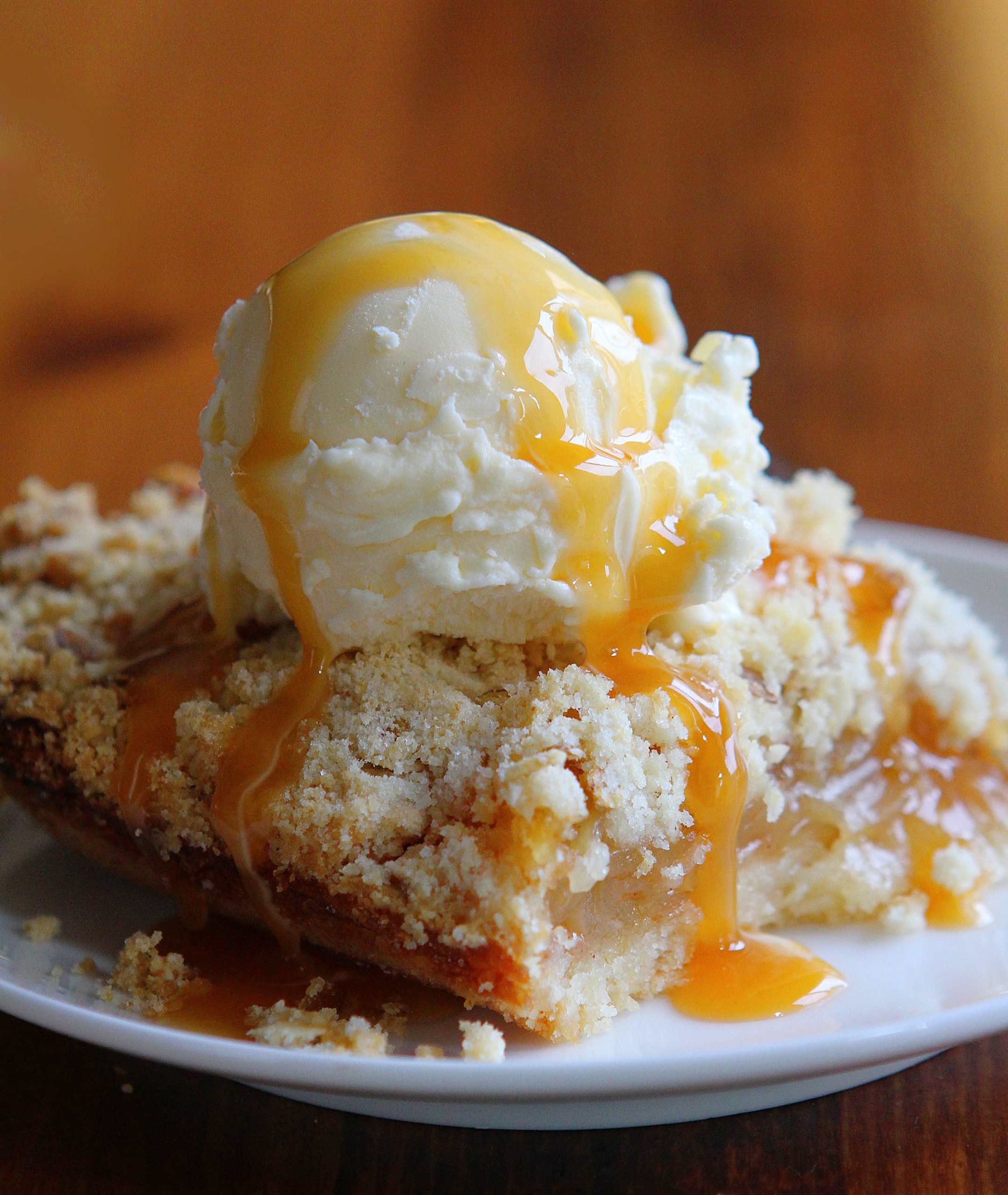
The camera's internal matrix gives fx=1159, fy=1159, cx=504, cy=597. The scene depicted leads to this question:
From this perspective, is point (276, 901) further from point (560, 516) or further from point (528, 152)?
point (528, 152)

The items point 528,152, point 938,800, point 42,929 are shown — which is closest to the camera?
point 42,929

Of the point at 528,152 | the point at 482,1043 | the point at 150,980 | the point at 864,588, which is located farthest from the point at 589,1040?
the point at 528,152

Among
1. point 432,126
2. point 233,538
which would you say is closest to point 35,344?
point 432,126

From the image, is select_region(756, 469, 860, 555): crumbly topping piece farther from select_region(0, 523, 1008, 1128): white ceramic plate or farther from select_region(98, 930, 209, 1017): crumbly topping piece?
select_region(98, 930, 209, 1017): crumbly topping piece

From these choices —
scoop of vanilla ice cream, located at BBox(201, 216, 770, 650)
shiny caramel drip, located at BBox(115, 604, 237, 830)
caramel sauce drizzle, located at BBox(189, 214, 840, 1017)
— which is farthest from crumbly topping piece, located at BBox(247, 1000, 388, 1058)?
scoop of vanilla ice cream, located at BBox(201, 216, 770, 650)

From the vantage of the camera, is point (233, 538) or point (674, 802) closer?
point (674, 802)

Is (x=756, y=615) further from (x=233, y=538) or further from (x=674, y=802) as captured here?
(x=233, y=538)

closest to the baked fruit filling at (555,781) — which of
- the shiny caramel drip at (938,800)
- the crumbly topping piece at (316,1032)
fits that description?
the shiny caramel drip at (938,800)
